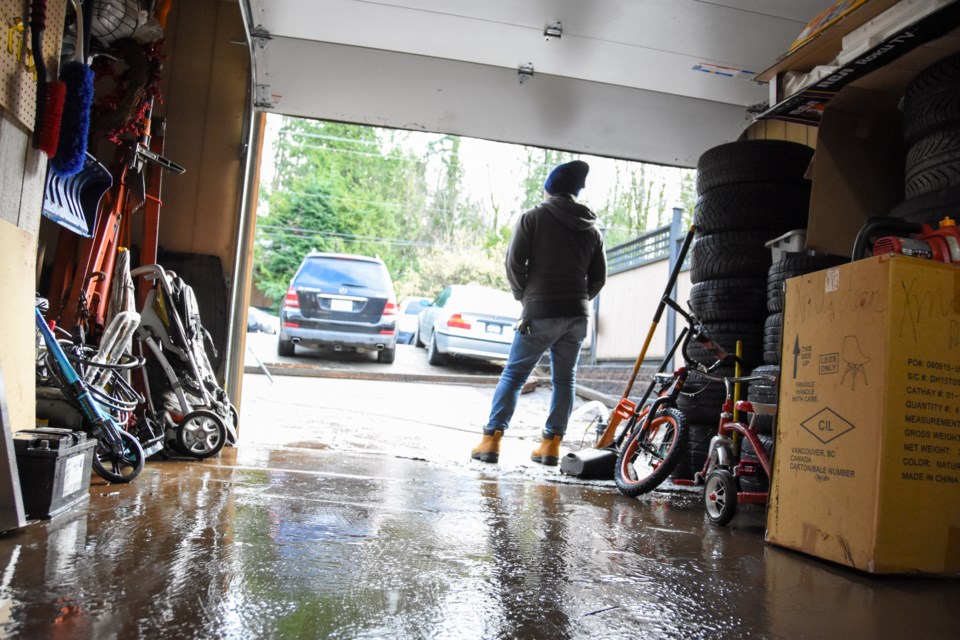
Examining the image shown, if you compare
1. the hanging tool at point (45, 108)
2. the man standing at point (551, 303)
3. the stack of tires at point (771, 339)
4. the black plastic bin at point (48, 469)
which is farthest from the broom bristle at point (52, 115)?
the stack of tires at point (771, 339)

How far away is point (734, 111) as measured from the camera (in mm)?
5340

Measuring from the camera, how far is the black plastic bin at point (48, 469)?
248cm

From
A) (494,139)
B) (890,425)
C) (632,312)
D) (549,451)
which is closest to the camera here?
(890,425)

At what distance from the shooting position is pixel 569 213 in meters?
5.32

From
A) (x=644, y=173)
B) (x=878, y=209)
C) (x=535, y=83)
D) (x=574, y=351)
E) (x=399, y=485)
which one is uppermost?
(x=644, y=173)

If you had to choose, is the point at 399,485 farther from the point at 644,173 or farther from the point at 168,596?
the point at 644,173

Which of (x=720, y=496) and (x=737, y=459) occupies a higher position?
(x=737, y=459)

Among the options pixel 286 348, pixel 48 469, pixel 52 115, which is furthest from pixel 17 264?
pixel 286 348

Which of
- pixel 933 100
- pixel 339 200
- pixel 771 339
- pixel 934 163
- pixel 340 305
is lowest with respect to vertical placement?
pixel 771 339

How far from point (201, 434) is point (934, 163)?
415cm

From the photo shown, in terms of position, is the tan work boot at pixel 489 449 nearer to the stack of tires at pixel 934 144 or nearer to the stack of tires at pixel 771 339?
the stack of tires at pixel 771 339

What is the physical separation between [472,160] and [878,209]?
27.8 meters

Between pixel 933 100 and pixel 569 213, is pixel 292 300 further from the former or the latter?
pixel 933 100

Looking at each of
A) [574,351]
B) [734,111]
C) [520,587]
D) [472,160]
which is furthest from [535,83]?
[472,160]
